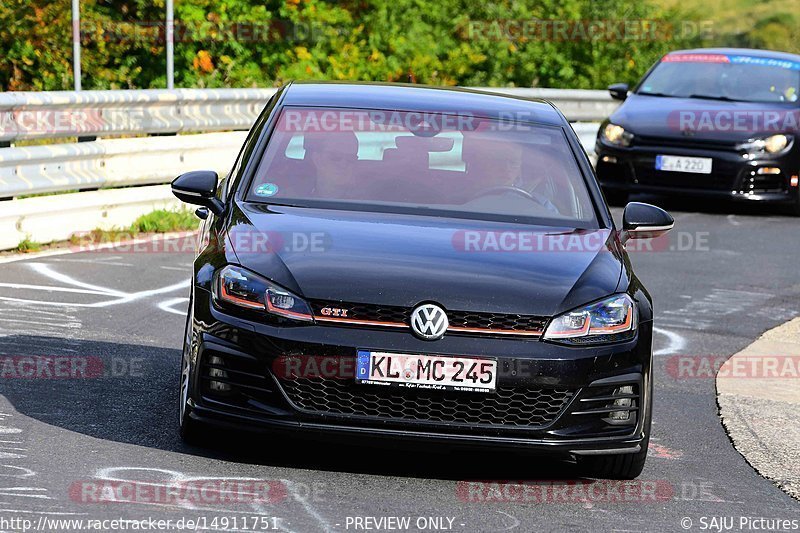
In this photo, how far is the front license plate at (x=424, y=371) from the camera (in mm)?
5594

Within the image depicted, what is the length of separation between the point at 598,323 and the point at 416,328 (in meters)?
0.71

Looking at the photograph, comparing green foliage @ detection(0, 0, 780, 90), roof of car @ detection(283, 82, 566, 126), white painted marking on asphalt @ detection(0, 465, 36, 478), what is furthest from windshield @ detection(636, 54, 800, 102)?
white painted marking on asphalt @ detection(0, 465, 36, 478)

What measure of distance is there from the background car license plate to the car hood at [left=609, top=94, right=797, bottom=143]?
230 mm

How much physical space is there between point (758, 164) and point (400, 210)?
31.3 ft

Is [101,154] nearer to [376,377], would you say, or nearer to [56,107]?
[56,107]

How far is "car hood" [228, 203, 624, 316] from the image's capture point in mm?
5723

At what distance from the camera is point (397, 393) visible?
565cm

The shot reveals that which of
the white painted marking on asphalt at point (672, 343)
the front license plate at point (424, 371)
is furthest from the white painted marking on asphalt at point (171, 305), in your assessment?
the front license plate at point (424, 371)

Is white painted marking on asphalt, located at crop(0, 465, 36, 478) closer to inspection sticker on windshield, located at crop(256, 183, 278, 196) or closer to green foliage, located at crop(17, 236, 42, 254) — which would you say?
inspection sticker on windshield, located at crop(256, 183, 278, 196)

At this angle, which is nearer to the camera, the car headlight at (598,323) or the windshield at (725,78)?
the car headlight at (598,323)

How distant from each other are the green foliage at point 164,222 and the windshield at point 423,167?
569 cm

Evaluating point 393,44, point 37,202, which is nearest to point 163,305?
point 37,202

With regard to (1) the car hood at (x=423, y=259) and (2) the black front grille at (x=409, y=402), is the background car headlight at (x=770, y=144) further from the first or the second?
(2) the black front grille at (x=409, y=402)

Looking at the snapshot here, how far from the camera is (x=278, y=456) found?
610 cm
